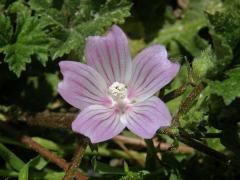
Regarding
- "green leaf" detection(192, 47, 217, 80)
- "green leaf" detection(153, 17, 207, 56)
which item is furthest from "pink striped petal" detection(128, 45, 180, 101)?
"green leaf" detection(153, 17, 207, 56)

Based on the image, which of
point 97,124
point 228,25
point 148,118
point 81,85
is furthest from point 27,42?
point 228,25

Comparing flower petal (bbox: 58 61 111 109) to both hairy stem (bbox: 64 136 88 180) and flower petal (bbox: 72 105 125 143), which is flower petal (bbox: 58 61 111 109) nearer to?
flower petal (bbox: 72 105 125 143)

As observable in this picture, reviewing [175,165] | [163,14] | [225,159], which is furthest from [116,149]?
[163,14]

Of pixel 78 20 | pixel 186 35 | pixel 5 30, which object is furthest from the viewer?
pixel 186 35

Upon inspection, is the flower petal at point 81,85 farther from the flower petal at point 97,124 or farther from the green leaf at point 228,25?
the green leaf at point 228,25

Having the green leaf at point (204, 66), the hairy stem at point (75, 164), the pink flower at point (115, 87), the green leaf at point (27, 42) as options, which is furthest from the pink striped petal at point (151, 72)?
the green leaf at point (27, 42)

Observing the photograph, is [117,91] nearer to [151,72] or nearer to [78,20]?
[151,72]
